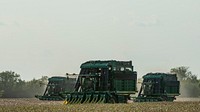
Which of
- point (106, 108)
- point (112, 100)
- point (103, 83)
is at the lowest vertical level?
point (106, 108)

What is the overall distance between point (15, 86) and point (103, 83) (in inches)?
1706

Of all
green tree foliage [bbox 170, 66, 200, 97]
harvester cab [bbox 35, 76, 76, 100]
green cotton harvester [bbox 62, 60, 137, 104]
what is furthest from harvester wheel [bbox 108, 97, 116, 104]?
green tree foliage [bbox 170, 66, 200, 97]

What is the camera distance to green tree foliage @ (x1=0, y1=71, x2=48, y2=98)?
92062 millimetres

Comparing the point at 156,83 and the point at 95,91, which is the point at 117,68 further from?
the point at 156,83

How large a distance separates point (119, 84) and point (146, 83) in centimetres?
1468

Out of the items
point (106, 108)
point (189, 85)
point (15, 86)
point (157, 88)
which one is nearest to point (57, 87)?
point (157, 88)

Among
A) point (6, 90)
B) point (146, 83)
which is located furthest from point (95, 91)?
point (6, 90)

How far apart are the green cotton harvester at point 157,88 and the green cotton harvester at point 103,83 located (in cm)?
1244

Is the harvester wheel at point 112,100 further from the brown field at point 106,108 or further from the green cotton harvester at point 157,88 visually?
the green cotton harvester at point 157,88

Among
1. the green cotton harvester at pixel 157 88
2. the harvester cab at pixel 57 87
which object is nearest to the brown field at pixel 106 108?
the green cotton harvester at pixel 157 88

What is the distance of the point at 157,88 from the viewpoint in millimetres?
68250

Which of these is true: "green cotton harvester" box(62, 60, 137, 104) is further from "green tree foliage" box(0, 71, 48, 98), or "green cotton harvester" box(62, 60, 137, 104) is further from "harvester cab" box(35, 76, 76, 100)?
"green tree foliage" box(0, 71, 48, 98)

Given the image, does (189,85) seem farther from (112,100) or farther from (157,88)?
(112,100)

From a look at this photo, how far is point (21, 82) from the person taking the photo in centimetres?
9662
